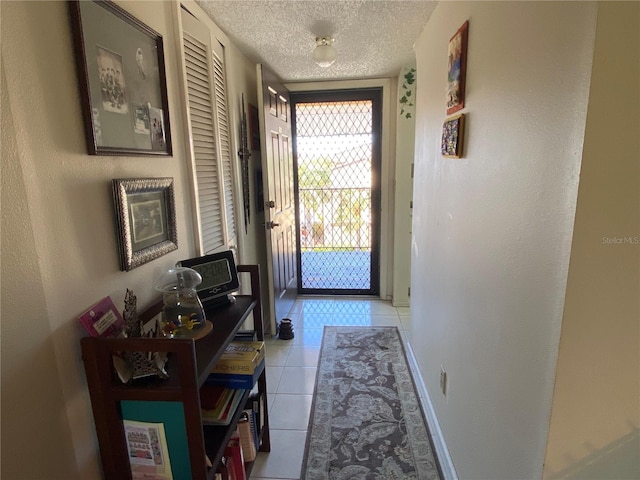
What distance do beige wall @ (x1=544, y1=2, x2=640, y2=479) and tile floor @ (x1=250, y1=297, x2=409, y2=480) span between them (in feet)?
4.05

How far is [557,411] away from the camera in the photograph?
813mm

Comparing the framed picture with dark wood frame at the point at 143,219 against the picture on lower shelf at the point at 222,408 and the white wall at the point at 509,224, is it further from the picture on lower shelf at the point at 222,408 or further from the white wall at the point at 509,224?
the white wall at the point at 509,224

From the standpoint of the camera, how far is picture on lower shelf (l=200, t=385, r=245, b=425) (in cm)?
126

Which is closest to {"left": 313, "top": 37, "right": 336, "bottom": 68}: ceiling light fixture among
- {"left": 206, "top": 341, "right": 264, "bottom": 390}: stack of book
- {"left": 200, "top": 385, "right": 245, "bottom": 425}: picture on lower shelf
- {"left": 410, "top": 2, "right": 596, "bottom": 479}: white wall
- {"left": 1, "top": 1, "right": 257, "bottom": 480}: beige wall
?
{"left": 410, "top": 2, "right": 596, "bottom": 479}: white wall

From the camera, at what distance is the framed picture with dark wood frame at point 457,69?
137cm

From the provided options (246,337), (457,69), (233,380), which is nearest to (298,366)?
(246,337)

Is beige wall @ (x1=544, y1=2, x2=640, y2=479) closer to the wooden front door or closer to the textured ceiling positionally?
the textured ceiling

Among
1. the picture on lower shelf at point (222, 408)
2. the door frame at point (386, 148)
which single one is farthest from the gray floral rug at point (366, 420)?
the door frame at point (386, 148)

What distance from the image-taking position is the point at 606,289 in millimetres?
749

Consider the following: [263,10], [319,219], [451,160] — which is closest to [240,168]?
[263,10]

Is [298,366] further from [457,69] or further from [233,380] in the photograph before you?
[457,69]

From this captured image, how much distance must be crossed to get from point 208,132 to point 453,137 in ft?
4.04

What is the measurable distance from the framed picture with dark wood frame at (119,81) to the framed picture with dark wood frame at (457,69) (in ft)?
3.84

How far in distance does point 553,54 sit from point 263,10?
4.85ft
